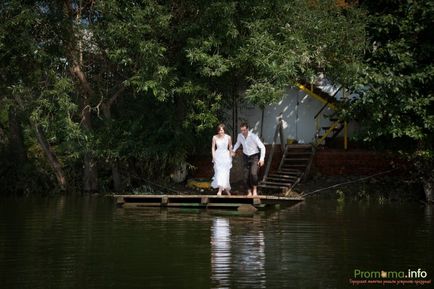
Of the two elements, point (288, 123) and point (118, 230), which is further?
point (288, 123)

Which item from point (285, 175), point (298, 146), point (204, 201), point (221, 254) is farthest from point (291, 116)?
point (221, 254)

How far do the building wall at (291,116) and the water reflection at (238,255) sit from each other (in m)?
14.0

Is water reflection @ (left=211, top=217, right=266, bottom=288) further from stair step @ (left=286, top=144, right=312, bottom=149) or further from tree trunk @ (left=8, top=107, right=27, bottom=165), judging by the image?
tree trunk @ (left=8, top=107, right=27, bottom=165)

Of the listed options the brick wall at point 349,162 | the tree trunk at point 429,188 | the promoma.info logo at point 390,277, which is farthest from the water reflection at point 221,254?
the brick wall at point 349,162

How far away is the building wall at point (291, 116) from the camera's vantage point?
28.7 m

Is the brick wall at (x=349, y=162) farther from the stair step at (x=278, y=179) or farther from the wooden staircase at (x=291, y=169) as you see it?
the stair step at (x=278, y=179)

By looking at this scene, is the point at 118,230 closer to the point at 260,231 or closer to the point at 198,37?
the point at 260,231

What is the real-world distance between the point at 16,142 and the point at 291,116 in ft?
34.1

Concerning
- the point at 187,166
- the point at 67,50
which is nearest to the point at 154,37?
the point at 67,50

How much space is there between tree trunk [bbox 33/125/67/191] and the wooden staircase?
724cm

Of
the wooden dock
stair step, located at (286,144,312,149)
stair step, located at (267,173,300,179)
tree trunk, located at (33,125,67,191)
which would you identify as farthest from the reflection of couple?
tree trunk, located at (33,125,67,191)

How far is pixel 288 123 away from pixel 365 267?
1944 cm

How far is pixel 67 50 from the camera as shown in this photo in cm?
A: 2386

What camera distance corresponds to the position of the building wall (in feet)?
94.2
